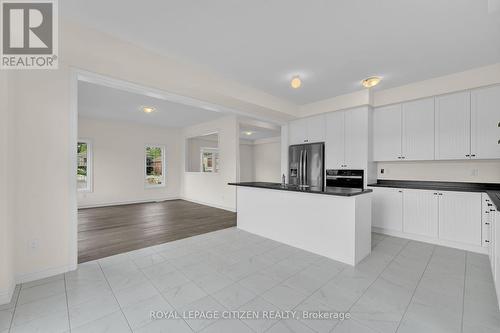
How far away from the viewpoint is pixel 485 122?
3.26 metres

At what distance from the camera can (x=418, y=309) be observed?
1.85 metres

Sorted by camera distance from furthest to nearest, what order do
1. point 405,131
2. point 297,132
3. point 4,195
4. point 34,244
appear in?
point 297,132, point 405,131, point 34,244, point 4,195

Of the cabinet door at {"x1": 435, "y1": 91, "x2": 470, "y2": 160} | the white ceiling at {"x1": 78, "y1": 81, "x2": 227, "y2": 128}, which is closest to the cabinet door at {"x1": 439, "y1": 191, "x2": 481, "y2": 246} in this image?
the cabinet door at {"x1": 435, "y1": 91, "x2": 470, "y2": 160}

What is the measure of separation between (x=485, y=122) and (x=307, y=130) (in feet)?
9.62

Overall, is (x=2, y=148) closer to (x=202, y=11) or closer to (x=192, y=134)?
(x=202, y=11)

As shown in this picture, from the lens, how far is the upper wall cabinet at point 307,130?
194 inches

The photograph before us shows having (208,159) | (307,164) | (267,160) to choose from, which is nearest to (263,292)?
(307,164)

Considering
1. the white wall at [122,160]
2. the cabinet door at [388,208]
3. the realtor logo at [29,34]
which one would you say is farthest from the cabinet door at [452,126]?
the white wall at [122,160]

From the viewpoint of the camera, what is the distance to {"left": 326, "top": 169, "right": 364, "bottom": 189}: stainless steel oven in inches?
168

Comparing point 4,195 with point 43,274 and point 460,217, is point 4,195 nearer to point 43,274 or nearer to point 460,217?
point 43,274

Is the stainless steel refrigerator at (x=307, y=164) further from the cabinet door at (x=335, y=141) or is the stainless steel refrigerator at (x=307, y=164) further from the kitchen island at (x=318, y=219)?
Result: the kitchen island at (x=318, y=219)

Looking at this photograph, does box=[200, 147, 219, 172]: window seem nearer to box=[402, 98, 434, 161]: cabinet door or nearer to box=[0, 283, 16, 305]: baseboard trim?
box=[402, 98, 434, 161]: cabinet door

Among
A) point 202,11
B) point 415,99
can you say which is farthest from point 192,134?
point 415,99

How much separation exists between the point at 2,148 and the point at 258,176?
367 inches
